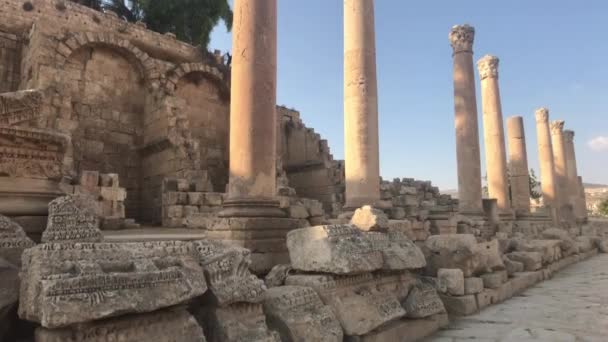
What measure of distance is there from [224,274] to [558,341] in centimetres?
353

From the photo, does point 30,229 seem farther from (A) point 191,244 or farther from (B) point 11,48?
(B) point 11,48

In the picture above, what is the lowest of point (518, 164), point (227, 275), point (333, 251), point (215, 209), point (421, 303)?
point (421, 303)

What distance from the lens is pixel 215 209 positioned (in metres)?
11.8

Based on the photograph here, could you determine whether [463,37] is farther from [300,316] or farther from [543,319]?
[300,316]

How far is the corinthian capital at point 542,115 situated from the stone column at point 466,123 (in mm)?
12401

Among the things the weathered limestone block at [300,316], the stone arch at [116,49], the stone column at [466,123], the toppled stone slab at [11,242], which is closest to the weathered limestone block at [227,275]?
the weathered limestone block at [300,316]

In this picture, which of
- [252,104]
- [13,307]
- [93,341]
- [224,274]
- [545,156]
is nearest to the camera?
[93,341]

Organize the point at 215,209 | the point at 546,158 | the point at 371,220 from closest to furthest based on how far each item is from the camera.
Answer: the point at 371,220 → the point at 215,209 → the point at 546,158

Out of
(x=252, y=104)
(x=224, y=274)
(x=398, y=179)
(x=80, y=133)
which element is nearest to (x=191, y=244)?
(x=224, y=274)

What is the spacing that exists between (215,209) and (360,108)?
4.79 m

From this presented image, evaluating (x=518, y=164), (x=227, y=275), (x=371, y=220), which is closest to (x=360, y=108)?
(x=371, y=220)

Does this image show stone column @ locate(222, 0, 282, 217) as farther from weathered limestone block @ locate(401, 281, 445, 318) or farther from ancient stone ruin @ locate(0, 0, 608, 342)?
weathered limestone block @ locate(401, 281, 445, 318)

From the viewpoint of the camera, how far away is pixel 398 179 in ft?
78.0

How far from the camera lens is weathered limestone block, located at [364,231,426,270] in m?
5.28
